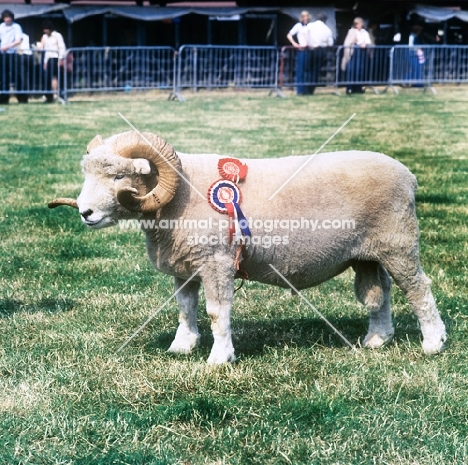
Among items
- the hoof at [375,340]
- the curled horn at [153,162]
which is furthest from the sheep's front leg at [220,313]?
the hoof at [375,340]

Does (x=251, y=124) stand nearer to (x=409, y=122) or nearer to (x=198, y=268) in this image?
(x=409, y=122)

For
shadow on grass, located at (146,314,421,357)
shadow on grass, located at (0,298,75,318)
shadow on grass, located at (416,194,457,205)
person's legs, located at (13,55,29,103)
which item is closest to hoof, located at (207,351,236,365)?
shadow on grass, located at (146,314,421,357)

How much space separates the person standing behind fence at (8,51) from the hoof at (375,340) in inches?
668

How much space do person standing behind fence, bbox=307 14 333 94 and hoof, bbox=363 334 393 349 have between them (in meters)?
20.0

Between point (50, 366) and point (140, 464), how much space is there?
54.6 inches

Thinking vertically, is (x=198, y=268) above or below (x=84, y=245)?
above

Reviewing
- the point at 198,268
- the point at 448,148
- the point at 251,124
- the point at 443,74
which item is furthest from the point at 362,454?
the point at 443,74

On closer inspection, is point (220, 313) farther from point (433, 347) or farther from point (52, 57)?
point (52, 57)

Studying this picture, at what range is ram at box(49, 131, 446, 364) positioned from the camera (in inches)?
188

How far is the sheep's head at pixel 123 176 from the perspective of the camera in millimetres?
4719

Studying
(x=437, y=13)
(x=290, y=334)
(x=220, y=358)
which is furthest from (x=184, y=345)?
(x=437, y=13)

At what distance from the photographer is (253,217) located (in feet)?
16.3

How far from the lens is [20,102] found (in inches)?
886

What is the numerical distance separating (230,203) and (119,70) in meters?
19.9
